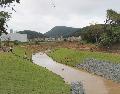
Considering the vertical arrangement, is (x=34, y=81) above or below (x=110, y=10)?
below

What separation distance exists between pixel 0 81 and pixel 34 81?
306cm

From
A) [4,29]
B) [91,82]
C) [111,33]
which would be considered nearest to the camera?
[4,29]

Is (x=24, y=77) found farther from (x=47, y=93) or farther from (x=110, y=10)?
(x=110, y=10)

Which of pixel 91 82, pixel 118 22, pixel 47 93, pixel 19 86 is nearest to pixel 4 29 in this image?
pixel 47 93

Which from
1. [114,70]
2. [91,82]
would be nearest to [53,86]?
[91,82]

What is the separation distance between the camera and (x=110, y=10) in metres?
77.9

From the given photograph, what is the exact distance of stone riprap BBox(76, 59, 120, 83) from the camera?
37.4 m

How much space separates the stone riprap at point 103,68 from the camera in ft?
123

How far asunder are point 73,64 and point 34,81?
27.5 metres

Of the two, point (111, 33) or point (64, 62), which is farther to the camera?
point (111, 33)

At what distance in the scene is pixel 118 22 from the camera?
7612 centimetres

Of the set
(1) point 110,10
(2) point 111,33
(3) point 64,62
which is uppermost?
(1) point 110,10

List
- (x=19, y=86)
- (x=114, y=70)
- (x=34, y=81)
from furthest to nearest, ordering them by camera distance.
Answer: (x=114, y=70) < (x=34, y=81) < (x=19, y=86)

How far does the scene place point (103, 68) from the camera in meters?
43.3
